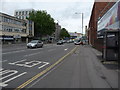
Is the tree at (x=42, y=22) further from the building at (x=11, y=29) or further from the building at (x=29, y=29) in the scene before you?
the building at (x=11, y=29)

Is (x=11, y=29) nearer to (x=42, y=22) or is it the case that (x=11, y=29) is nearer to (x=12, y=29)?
(x=12, y=29)

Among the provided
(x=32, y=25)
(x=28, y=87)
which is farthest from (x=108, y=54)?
(x=32, y=25)

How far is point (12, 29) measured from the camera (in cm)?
5509

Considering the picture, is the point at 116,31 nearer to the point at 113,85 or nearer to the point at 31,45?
the point at 113,85

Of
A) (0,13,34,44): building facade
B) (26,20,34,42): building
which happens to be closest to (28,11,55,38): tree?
(26,20,34,42): building

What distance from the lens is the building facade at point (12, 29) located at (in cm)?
4879

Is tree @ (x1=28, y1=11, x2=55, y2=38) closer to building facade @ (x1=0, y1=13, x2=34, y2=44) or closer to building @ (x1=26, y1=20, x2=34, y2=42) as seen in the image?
building @ (x1=26, y1=20, x2=34, y2=42)

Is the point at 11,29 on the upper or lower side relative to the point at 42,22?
lower

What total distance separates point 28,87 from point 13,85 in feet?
2.04

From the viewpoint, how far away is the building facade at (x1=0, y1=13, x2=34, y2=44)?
4879 cm

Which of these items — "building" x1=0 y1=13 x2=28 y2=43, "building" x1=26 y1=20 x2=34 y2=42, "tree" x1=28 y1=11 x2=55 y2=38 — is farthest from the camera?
"tree" x1=28 y1=11 x2=55 y2=38

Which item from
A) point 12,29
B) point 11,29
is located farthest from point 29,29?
point 11,29

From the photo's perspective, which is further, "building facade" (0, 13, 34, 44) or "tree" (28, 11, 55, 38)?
"tree" (28, 11, 55, 38)

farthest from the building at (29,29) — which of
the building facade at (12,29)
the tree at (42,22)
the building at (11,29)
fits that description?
the tree at (42,22)
